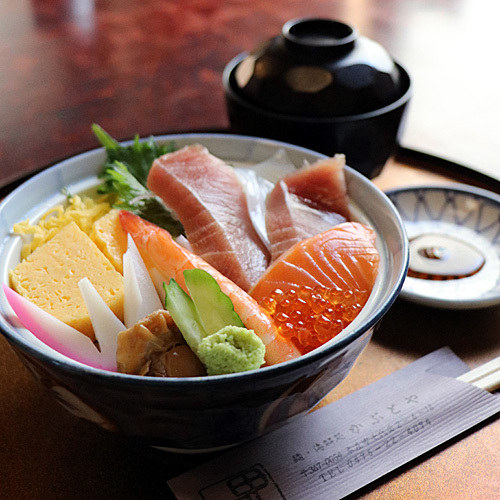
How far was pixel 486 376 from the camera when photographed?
1160 mm

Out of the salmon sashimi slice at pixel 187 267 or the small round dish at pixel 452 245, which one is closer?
the salmon sashimi slice at pixel 187 267

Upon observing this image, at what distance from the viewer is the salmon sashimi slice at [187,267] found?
98 centimetres

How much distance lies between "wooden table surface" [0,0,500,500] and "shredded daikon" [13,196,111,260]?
23 cm

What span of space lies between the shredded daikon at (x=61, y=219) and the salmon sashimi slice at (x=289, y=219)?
1.25 feet

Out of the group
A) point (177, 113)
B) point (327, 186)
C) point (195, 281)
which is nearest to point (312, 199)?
point (327, 186)

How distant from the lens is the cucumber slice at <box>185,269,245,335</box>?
3.16ft

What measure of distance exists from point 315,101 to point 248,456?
0.91 metres

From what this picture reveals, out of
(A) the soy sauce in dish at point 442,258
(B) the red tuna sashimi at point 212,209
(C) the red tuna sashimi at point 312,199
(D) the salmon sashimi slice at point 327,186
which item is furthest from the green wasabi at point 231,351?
(A) the soy sauce in dish at point 442,258

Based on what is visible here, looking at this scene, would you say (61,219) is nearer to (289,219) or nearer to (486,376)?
(289,219)

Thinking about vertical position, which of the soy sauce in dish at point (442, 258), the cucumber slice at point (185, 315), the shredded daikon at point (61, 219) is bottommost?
the soy sauce in dish at point (442, 258)

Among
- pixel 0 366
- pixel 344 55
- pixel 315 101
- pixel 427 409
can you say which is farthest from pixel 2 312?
pixel 344 55

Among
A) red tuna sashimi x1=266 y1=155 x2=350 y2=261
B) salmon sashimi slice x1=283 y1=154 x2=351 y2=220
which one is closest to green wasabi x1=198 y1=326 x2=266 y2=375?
red tuna sashimi x1=266 y1=155 x2=350 y2=261

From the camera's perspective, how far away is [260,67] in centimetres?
163

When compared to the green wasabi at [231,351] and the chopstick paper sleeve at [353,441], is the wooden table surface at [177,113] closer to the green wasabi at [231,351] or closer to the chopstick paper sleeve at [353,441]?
the chopstick paper sleeve at [353,441]
